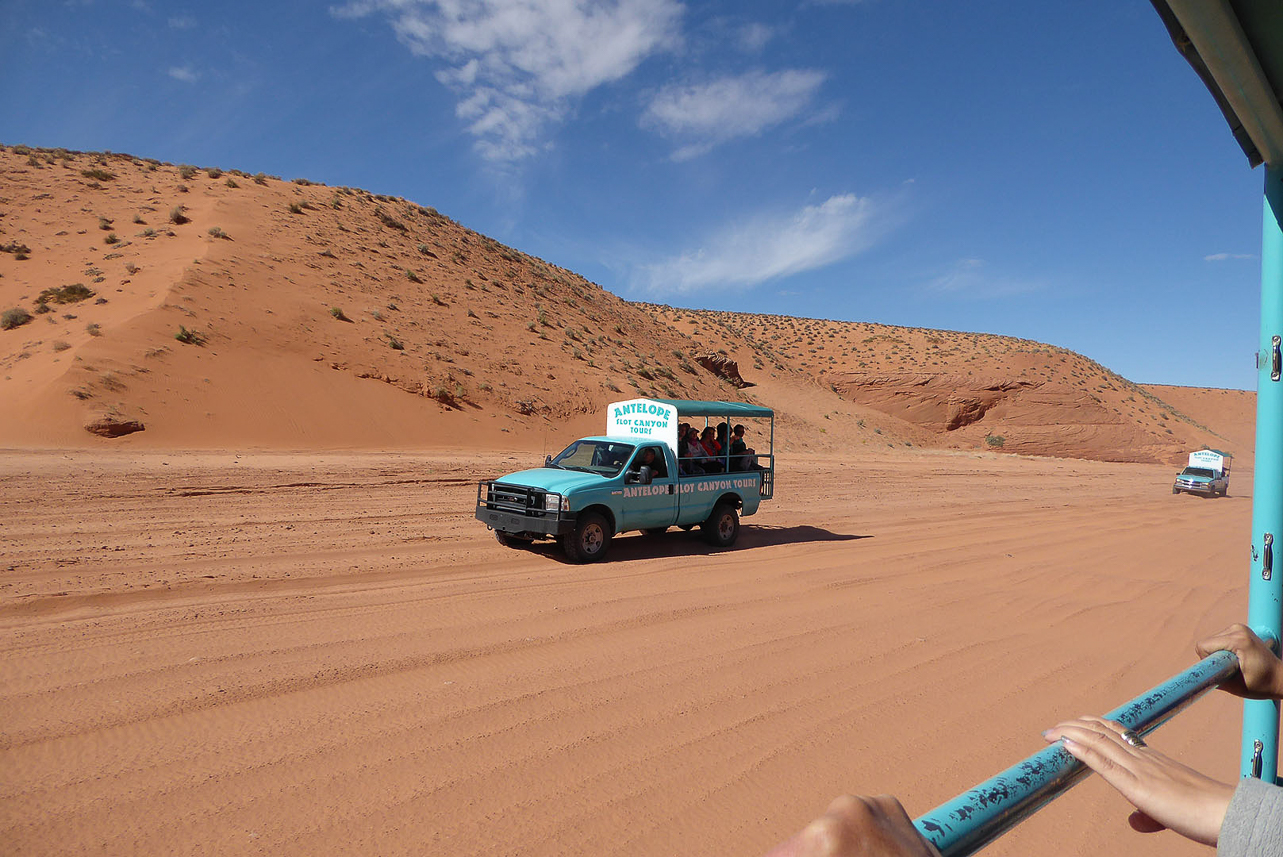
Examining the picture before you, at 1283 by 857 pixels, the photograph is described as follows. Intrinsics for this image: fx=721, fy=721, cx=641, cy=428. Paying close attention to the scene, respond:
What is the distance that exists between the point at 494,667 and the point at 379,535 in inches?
236

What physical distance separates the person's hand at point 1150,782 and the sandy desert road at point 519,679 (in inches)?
94.7

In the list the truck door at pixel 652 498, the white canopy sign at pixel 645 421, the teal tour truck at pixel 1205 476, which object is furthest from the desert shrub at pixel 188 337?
the teal tour truck at pixel 1205 476

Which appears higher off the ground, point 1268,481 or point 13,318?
point 13,318

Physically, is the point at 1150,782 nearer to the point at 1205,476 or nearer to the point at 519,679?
the point at 519,679

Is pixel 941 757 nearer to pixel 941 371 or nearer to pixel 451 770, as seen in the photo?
pixel 451 770

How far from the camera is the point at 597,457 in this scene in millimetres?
11789

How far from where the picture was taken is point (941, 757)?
4645mm

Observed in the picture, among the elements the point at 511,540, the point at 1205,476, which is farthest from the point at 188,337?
the point at 1205,476

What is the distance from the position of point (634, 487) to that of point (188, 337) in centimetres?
2238

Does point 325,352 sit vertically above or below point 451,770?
above

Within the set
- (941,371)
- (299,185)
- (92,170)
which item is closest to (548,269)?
(299,185)

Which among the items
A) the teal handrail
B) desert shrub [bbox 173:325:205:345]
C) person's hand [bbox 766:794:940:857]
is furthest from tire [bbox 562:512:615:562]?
desert shrub [bbox 173:325:205:345]

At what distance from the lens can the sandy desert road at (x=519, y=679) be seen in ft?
12.2

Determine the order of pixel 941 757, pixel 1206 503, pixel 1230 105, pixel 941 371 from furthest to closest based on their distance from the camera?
pixel 941 371 → pixel 1206 503 → pixel 941 757 → pixel 1230 105
